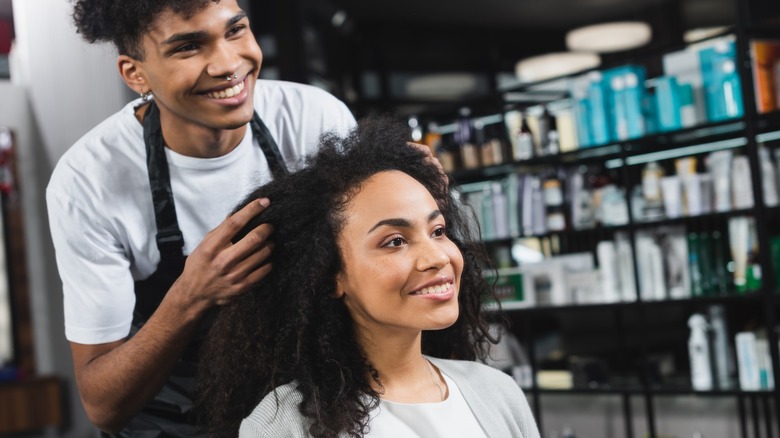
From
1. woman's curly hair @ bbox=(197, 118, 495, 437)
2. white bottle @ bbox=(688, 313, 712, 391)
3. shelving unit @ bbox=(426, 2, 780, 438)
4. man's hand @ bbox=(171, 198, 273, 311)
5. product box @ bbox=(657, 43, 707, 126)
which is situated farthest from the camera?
white bottle @ bbox=(688, 313, 712, 391)

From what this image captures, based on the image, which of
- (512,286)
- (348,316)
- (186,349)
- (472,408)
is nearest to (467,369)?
(472,408)

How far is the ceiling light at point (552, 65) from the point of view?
5043mm

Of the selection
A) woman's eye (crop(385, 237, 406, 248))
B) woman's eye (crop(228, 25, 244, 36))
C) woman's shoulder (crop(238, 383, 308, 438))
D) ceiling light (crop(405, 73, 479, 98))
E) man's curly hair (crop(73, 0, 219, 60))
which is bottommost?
woman's shoulder (crop(238, 383, 308, 438))

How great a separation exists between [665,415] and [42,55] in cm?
374

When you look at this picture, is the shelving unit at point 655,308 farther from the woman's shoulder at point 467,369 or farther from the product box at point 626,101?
the woman's shoulder at point 467,369

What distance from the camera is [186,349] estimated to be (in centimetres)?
159

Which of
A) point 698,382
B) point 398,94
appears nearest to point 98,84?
point 698,382

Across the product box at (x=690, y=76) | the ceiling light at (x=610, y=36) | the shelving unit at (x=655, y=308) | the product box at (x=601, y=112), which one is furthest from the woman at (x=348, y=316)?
the ceiling light at (x=610, y=36)

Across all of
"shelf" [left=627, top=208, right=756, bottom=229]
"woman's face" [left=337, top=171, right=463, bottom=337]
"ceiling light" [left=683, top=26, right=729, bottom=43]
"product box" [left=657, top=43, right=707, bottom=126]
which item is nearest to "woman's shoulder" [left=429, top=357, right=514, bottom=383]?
"woman's face" [left=337, top=171, right=463, bottom=337]

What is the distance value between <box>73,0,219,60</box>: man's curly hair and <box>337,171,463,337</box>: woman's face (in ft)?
1.33

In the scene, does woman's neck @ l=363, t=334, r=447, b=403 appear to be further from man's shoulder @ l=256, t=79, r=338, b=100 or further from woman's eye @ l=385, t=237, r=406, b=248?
man's shoulder @ l=256, t=79, r=338, b=100

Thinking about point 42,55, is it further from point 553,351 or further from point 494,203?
point 553,351

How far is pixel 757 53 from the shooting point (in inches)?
153

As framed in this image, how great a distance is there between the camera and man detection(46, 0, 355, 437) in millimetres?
1336
